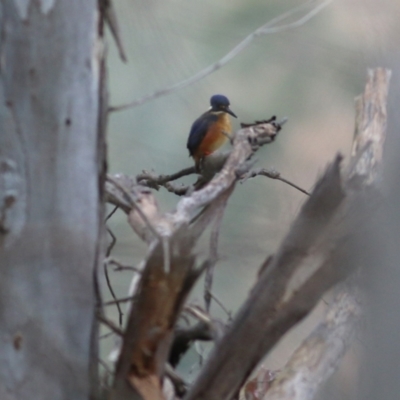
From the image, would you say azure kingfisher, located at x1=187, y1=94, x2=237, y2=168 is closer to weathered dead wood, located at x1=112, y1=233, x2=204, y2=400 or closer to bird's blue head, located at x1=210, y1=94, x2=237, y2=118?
bird's blue head, located at x1=210, y1=94, x2=237, y2=118

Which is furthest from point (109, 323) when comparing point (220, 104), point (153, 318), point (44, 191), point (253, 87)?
point (220, 104)

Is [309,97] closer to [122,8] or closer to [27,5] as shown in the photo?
[122,8]

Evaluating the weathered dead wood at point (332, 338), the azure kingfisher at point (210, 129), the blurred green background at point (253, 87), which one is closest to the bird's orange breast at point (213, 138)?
the azure kingfisher at point (210, 129)

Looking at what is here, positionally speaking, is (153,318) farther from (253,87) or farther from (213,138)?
(213,138)

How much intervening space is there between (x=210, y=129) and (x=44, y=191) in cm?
183

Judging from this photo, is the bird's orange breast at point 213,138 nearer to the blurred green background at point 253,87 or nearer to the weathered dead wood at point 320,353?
the blurred green background at point 253,87

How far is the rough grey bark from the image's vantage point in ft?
2.23

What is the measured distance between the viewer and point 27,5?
0.68 m

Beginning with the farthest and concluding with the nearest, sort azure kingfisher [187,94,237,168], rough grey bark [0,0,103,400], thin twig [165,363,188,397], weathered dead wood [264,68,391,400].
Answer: azure kingfisher [187,94,237,168] < weathered dead wood [264,68,391,400] < thin twig [165,363,188,397] < rough grey bark [0,0,103,400]

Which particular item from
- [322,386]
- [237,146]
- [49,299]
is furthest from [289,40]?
[49,299]

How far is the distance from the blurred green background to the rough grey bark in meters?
0.14

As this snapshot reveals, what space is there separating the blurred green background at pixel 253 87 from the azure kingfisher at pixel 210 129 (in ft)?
1.77

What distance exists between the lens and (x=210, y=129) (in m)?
2.50

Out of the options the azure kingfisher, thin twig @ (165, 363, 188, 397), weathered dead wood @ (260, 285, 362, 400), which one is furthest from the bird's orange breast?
thin twig @ (165, 363, 188, 397)
